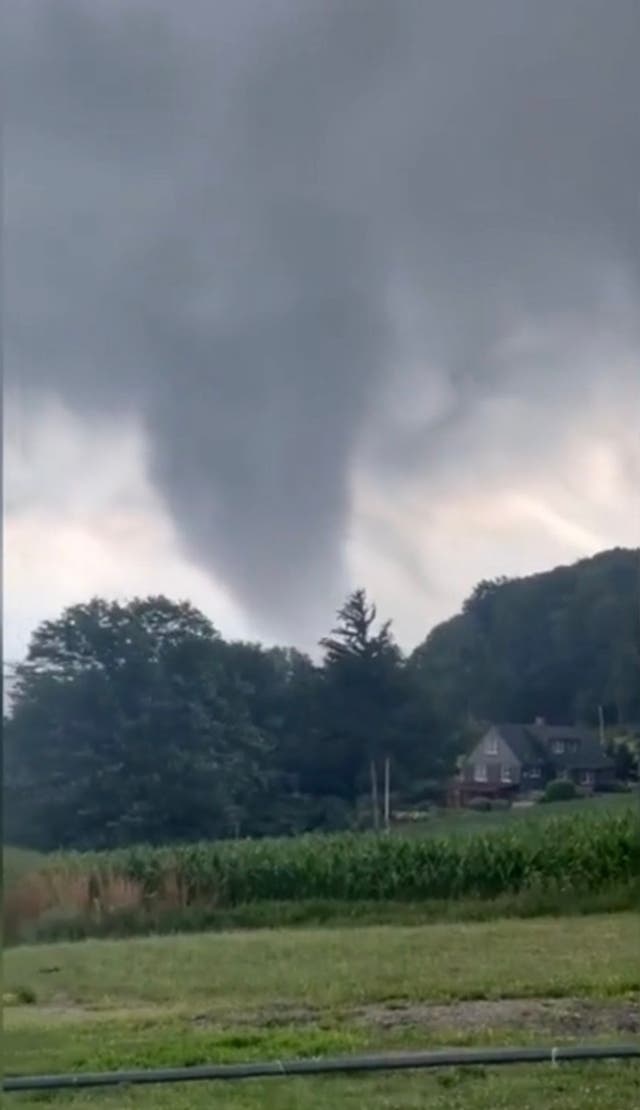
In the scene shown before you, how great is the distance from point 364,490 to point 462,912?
716 mm

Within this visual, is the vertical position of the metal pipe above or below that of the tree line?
below

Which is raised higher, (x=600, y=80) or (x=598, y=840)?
(x=600, y=80)

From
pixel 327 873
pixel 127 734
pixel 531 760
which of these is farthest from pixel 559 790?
pixel 127 734

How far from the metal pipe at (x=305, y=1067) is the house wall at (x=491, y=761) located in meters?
0.43

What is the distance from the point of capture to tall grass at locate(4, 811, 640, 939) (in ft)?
8.70

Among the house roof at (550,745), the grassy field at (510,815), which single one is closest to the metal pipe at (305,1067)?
the grassy field at (510,815)

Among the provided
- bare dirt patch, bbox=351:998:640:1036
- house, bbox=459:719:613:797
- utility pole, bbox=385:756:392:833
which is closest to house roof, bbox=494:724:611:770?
house, bbox=459:719:613:797

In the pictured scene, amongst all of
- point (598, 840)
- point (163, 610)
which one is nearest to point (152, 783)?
point (163, 610)

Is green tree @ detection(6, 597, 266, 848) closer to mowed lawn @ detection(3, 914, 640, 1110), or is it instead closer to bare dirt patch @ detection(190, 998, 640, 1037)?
mowed lawn @ detection(3, 914, 640, 1110)

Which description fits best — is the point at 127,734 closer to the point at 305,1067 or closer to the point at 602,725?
the point at 305,1067

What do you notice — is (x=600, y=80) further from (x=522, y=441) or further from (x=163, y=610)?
(x=163, y=610)

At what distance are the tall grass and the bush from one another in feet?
0.16

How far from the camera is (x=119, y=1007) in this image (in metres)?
2.71

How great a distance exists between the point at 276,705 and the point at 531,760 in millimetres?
459
